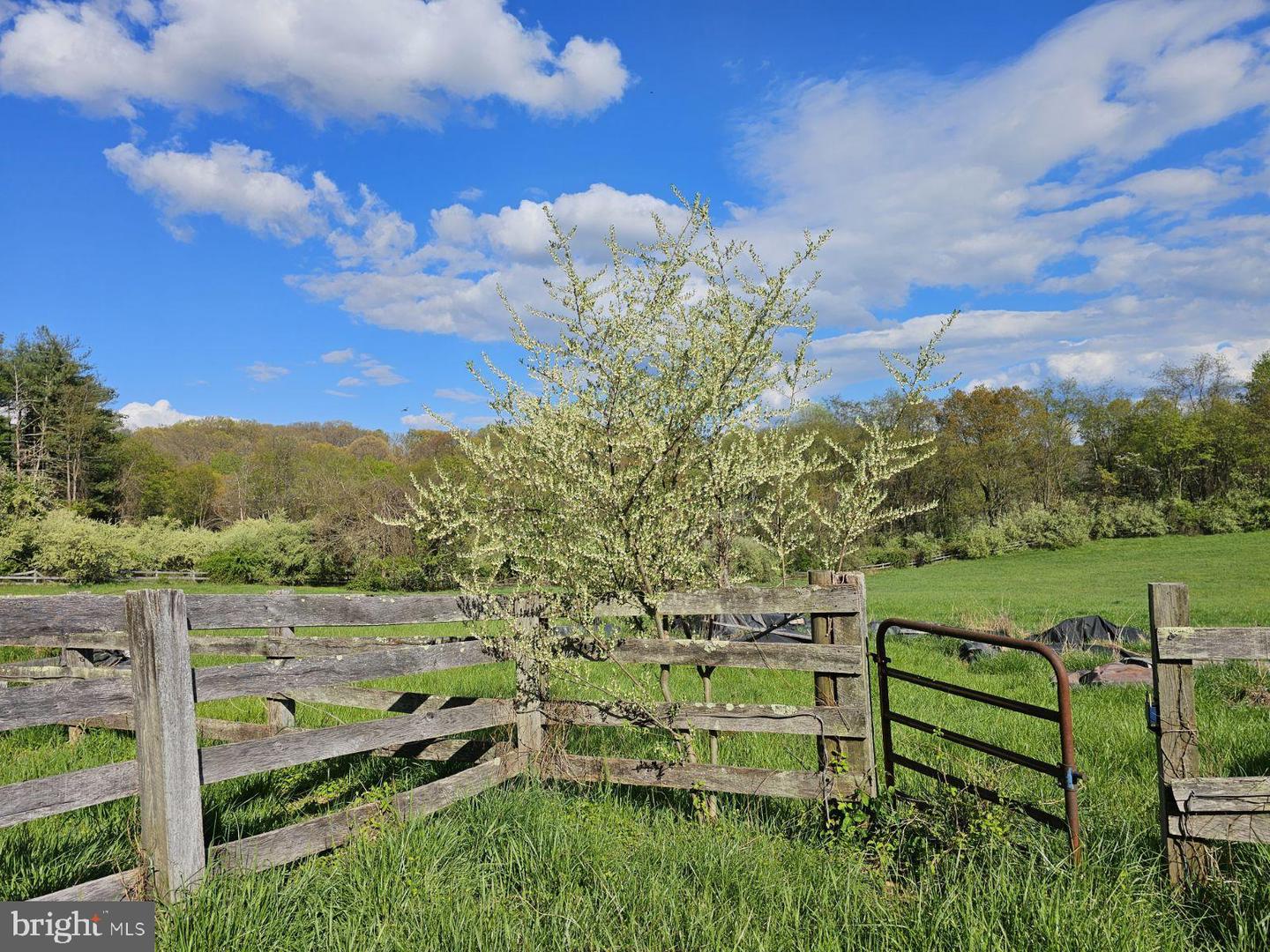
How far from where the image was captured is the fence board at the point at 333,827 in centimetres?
371

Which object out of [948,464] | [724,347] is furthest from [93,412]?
[724,347]

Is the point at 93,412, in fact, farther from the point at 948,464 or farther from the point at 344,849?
the point at 344,849

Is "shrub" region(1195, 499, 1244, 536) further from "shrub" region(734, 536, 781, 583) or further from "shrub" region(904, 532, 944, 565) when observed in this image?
"shrub" region(734, 536, 781, 583)

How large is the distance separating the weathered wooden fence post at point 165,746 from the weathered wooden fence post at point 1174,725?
15.3 feet

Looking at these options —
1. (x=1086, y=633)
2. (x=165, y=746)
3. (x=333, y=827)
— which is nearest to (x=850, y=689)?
(x=333, y=827)

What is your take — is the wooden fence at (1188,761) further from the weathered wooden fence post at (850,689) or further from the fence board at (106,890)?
the fence board at (106,890)

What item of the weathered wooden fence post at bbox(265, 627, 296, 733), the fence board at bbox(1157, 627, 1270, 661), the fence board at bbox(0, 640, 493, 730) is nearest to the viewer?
the fence board at bbox(0, 640, 493, 730)

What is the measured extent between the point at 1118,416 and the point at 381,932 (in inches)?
2396

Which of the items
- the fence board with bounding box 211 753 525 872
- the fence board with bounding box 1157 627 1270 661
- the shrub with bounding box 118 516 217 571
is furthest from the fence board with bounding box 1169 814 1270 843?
the shrub with bounding box 118 516 217 571

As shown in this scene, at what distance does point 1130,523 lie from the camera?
150ft

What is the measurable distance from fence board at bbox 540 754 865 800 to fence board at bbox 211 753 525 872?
49 cm

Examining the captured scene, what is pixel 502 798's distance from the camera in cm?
478

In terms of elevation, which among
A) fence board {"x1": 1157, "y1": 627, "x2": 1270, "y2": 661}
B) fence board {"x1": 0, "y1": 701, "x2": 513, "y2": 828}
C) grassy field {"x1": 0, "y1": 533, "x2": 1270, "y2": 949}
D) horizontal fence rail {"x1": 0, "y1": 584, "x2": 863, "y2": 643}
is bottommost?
grassy field {"x1": 0, "y1": 533, "x2": 1270, "y2": 949}

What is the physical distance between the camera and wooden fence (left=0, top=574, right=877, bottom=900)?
135 inches
